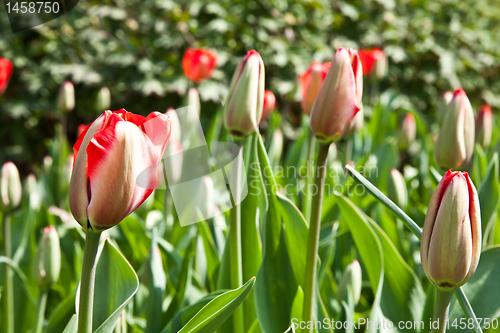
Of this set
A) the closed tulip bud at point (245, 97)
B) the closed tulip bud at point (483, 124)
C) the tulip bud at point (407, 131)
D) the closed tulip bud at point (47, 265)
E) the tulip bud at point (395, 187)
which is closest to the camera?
the closed tulip bud at point (245, 97)

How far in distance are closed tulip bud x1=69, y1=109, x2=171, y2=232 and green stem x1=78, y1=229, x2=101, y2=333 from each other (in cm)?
2

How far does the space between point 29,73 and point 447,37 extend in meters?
3.20

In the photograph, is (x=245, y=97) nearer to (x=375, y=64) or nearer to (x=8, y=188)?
(x=8, y=188)

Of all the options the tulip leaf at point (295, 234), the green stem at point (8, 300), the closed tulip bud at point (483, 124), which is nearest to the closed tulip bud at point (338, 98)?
the tulip leaf at point (295, 234)

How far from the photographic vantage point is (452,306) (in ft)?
2.15

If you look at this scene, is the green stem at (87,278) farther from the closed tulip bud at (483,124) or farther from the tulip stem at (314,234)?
the closed tulip bud at (483,124)

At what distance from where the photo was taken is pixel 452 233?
420mm

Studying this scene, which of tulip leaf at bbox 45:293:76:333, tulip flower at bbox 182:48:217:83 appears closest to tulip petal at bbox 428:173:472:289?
tulip leaf at bbox 45:293:76:333

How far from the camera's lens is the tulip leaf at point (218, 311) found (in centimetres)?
47

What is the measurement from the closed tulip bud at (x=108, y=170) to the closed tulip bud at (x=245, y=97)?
242 mm

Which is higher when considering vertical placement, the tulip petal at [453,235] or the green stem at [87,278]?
the tulip petal at [453,235]

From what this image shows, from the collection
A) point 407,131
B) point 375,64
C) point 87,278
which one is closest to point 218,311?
point 87,278

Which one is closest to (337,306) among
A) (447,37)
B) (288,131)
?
Answer: (288,131)

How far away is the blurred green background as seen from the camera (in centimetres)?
311
